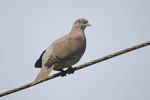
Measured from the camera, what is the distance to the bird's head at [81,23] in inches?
250

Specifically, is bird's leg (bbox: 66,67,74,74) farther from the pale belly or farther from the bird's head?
the bird's head

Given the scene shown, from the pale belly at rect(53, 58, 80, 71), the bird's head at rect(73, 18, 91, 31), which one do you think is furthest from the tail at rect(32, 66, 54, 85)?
the bird's head at rect(73, 18, 91, 31)

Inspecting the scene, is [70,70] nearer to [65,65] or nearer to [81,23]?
[65,65]

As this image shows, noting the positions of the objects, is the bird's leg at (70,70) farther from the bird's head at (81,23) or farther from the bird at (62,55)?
the bird's head at (81,23)

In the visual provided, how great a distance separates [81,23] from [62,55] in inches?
71.3

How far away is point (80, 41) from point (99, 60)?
66.7 inches

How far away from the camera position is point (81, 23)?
6.41m

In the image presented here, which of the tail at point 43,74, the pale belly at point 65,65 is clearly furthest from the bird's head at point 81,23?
the tail at point 43,74

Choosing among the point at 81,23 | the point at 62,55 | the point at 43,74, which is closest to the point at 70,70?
the point at 62,55

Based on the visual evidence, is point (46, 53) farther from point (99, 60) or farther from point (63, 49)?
point (99, 60)

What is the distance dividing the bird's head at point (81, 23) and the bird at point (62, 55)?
68cm

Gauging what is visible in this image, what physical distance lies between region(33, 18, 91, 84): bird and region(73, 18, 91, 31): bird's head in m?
0.68

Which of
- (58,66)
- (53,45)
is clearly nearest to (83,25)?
(53,45)

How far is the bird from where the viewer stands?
472cm
